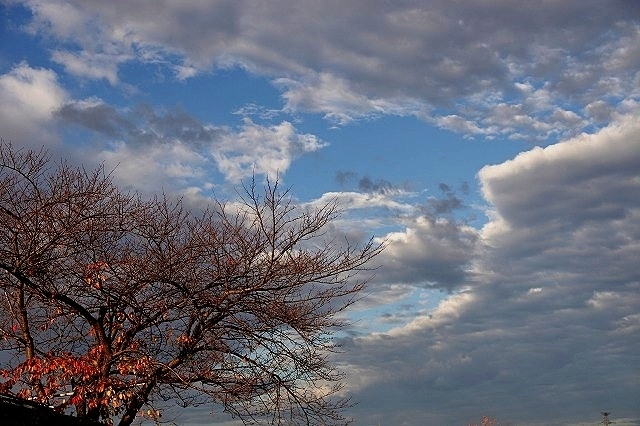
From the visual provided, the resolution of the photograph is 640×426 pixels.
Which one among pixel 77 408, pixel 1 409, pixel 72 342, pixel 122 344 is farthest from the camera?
pixel 72 342

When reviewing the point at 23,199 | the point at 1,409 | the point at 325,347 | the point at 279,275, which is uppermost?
the point at 23,199

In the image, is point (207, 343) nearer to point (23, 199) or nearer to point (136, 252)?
point (136, 252)

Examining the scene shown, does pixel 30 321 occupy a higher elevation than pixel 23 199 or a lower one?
lower

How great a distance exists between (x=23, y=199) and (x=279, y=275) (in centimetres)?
570

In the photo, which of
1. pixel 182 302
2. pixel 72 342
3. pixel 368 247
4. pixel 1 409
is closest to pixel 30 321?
pixel 72 342

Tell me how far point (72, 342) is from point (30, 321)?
115 centimetres

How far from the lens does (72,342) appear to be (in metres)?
19.4

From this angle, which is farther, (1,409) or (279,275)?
(279,275)

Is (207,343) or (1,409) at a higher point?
(207,343)

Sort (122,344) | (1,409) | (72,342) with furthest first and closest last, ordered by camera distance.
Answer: (72,342) → (122,344) → (1,409)

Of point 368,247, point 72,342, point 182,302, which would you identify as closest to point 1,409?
point 182,302

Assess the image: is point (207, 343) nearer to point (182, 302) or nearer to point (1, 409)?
point (182, 302)

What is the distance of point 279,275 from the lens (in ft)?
56.8

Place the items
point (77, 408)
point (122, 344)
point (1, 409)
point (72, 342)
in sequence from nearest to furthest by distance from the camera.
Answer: point (1, 409) → point (77, 408) → point (122, 344) → point (72, 342)
